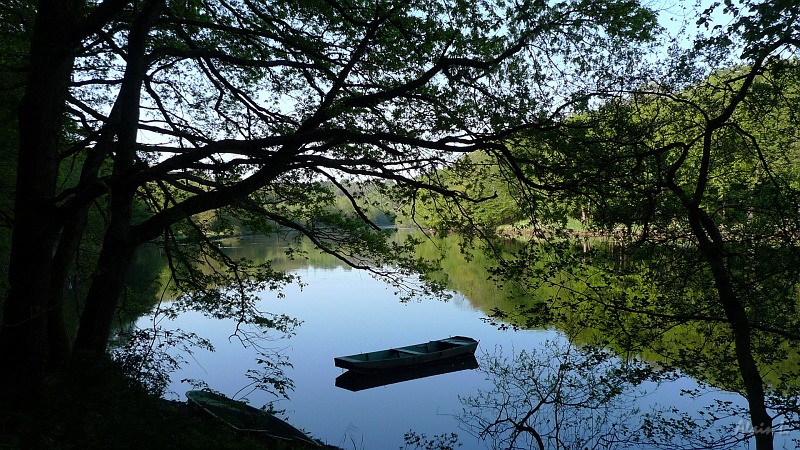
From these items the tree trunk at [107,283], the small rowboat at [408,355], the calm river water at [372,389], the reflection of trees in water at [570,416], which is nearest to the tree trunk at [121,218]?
the tree trunk at [107,283]

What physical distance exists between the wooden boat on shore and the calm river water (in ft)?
2.17

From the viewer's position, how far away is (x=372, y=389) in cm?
1345

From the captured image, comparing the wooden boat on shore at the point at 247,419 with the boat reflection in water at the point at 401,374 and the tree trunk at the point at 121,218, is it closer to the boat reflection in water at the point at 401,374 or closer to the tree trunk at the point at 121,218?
the tree trunk at the point at 121,218

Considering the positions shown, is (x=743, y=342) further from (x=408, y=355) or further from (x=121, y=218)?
(x=408, y=355)

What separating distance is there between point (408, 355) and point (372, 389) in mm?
1517

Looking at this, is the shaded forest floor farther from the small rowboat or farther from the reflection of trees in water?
the small rowboat

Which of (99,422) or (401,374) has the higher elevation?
(401,374)

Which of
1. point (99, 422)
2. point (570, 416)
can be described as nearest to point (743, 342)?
point (570, 416)

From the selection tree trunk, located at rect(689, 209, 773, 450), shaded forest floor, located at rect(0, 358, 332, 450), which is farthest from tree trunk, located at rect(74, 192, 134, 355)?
tree trunk, located at rect(689, 209, 773, 450)

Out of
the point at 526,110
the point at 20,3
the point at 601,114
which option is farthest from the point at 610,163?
the point at 20,3

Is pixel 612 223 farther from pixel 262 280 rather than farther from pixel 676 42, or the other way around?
pixel 262 280

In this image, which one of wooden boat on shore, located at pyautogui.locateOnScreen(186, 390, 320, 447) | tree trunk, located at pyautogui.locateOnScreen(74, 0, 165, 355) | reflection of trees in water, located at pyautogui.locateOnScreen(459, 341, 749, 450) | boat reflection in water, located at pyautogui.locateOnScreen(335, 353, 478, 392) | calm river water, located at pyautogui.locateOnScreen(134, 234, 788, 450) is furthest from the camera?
boat reflection in water, located at pyautogui.locateOnScreen(335, 353, 478, 392)

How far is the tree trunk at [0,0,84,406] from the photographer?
4918 mm

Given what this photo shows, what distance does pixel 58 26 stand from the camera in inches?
197
